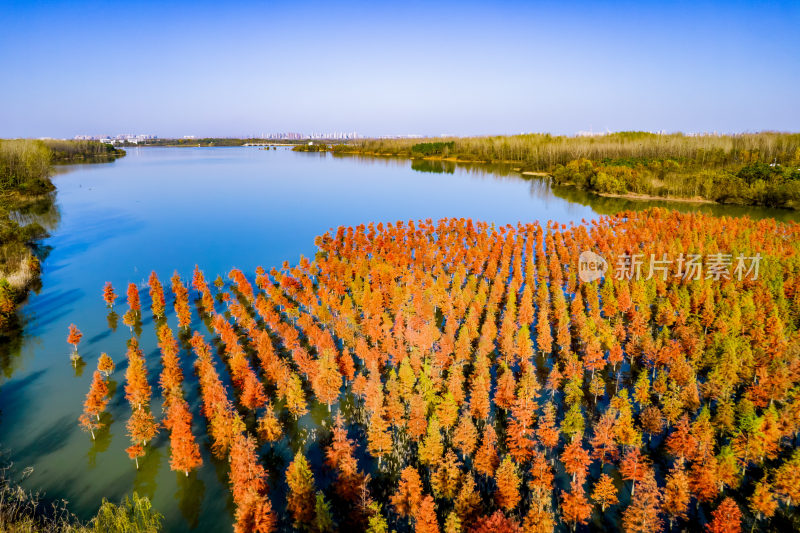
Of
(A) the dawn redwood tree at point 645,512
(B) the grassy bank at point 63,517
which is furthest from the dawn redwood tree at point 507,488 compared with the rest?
(B) the grassy bank at point 63,517

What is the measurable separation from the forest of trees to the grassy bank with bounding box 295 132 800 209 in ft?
195

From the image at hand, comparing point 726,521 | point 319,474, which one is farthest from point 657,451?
point 319,474

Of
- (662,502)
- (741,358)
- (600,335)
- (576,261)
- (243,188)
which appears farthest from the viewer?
(243,188)

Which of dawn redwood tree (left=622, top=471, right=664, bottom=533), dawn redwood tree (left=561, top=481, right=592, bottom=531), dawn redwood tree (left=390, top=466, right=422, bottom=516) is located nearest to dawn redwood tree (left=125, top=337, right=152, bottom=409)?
dawn redwood tree (left=390, top=466, right=422, bottom=516)

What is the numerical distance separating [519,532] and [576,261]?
4179cm

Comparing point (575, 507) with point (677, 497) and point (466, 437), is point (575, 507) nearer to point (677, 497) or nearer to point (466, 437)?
point (677, 497)

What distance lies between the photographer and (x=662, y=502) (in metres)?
19.4

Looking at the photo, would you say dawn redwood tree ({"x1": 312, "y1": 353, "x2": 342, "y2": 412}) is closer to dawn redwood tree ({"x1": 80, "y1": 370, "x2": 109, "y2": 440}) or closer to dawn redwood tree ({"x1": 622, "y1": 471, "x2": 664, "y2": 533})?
dawn redwood tree ({"x1": 80, "y1": 370, "x2": 109, "y2": 440})

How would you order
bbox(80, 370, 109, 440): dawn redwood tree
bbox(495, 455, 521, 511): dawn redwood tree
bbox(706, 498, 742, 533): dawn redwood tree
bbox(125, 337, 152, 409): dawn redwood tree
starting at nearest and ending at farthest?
bbox(706, 498, 742, 533): dawn redwood tree < bbox(495, 455, 521, 511): dawn redwood tree < bbox(80, 370, 109, 440): dawn redwood tree < bbox(125, 337, 152, 409): dawn redwood tree

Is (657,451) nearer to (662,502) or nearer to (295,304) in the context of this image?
(662,502)

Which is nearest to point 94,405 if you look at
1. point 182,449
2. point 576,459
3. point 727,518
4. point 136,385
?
point 136,385

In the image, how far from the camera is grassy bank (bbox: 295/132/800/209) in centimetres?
9288

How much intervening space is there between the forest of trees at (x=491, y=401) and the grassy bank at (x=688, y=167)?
59541 mm

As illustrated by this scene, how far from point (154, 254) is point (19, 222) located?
3423 cm
